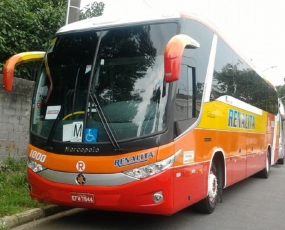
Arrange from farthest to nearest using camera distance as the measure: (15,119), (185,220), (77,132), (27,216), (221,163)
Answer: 1. (15,119)
2. (221,163)
3. (185,220)
4. (27,216)
5. (77,132)

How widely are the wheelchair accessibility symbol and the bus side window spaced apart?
3.62 ft

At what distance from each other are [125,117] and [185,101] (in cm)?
100

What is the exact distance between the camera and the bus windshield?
533cm

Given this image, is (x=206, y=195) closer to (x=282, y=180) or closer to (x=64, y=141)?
(x=64, y=141)

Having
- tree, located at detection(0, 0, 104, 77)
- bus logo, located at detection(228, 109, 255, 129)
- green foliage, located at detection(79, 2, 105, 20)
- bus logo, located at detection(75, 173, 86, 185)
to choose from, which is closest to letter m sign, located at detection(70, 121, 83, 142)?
bus logo, located at detection(75, 173, 86, 185)

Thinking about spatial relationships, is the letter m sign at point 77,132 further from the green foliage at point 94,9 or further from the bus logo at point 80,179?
the green foliage at point 94,9

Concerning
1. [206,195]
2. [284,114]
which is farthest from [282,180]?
[206,195]

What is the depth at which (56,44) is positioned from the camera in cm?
624

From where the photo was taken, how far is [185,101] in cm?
581

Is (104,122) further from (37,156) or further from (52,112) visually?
(37,156)

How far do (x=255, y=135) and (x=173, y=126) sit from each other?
578 centimetres

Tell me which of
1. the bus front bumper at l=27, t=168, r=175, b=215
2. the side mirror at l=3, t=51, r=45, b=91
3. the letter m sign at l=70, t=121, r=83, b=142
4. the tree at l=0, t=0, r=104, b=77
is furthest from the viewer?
the tree at l=0, t=0, r=104, b=77

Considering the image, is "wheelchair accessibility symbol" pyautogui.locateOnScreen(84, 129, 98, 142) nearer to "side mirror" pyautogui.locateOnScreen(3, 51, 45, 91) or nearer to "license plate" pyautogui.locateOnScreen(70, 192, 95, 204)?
"license plate" pyautogui.locateOnScreen(70, 192, 95, 204)

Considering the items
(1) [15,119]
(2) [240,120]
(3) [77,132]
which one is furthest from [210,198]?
(1) [15,119]
